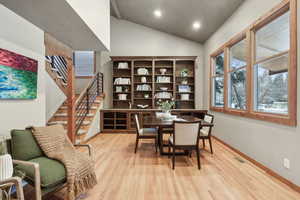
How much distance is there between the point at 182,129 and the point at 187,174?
68cm

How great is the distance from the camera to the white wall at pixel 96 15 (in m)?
2.55

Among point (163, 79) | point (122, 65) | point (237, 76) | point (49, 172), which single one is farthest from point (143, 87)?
point (49, 172)

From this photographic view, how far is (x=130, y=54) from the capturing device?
5.90m

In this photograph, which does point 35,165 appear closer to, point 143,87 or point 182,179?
point 182,179

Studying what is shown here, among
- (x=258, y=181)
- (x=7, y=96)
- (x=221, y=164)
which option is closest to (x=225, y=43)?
(x=221, y=164)

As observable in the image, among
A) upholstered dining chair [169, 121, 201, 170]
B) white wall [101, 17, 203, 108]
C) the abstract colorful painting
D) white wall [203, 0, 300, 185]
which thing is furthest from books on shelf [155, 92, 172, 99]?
the abstract colorful painting

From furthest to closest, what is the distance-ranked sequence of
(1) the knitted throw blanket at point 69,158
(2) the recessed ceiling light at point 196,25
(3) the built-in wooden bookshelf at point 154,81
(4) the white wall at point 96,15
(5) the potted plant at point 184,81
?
(5) the potted plant at point 184,81, (3) the built-in wooden bookshelf at point 154,81, (2) the recessed ceiling light at point 196,25, (4) the white wall at point 96,15, (1) the knitted throw blanket at point 69,158

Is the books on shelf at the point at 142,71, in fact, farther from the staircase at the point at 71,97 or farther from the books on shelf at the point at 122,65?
the staircase at the point at 71,97

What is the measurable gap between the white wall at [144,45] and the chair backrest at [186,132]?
3367mm

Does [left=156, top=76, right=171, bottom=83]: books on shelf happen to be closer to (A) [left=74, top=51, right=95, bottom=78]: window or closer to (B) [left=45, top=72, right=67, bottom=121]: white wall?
(A) [left=74, top=51, right=95, bottom=78]: window

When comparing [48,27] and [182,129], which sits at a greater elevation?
[48,27]

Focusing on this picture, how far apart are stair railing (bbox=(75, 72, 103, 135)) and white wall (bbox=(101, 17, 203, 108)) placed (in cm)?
35

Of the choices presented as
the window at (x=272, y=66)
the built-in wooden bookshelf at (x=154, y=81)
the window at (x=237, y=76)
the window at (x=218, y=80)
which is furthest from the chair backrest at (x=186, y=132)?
the built-in wooden bookshelf at (x=154, y=81)

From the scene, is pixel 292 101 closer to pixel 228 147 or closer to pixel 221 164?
pixel 221 164
